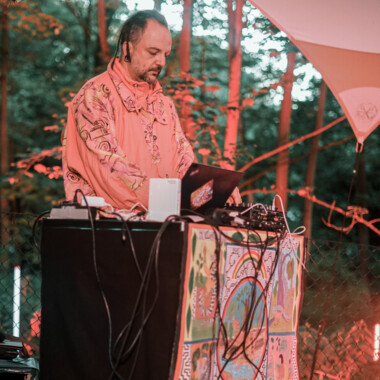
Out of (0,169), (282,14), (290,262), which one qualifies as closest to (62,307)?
(290,262)

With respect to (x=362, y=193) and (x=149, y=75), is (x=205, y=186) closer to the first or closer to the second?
(x=149, y=75)

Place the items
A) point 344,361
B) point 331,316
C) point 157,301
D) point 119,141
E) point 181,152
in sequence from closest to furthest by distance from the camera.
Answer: point 157,301
point 119,141
point 181,152
point 344,361
point 331,316

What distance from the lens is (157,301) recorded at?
5.96ft

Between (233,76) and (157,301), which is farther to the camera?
(233,76)

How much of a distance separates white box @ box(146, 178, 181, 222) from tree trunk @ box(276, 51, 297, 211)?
4.59 meters

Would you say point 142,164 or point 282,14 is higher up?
point 282,14

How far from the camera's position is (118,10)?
27.4ft

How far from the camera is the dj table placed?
179 centimetres

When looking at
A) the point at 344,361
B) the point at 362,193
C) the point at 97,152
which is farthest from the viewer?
the point at 362,193

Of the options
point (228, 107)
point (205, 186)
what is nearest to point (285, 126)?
point (228, 107)

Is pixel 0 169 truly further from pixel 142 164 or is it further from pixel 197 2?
pixel 142 164

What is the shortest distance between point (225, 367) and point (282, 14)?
2158mm

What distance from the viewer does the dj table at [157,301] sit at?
5.87 feet

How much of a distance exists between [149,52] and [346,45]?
61.5 inches
